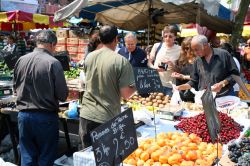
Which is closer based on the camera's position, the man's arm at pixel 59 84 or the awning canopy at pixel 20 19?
the man's arm at pixel 59 84

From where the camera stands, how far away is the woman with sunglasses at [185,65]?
518 centimetres

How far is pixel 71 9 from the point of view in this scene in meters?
6.94

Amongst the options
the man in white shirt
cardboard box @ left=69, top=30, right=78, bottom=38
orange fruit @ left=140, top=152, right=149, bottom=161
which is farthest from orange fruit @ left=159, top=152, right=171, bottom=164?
cardboard box @ left=69, top=30, right=78, bottom=38

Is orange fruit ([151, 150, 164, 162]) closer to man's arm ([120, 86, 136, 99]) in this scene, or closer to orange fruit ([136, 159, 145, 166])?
orange fruit ([136, 159, 145, 166])

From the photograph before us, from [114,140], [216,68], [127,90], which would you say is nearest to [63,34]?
[216,68]

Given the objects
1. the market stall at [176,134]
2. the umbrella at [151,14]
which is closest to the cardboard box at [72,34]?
the umbrella at [151,14]

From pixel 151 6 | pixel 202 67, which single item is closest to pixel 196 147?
pixel 202 67

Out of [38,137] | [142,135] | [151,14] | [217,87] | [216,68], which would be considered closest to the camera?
[142,135]

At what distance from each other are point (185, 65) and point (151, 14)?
454cm

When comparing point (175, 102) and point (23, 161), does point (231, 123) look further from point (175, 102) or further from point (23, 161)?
point (23, 161)

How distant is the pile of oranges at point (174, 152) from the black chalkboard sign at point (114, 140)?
1.36ft

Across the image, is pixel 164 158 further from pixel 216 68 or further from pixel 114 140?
pixel 216 68

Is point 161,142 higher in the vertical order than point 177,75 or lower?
lower

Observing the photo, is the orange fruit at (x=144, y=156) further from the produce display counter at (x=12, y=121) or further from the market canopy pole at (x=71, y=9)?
the market canopy pole at (x=71, y=9)
